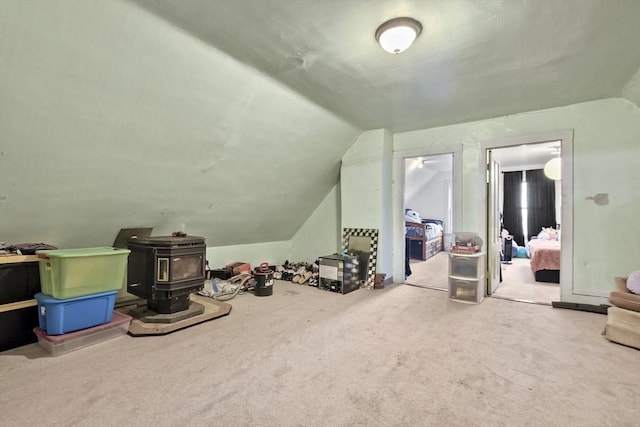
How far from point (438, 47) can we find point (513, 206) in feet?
25.9

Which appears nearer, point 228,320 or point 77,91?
point 77,91

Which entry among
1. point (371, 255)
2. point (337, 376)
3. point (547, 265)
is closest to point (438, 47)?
point (337, 376)

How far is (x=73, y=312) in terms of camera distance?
2.27 meters

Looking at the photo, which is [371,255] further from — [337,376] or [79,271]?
[79,271]

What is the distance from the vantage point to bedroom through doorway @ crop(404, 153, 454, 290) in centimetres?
525

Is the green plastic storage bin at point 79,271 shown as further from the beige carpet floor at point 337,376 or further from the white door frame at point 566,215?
the white door frame at point 566,215

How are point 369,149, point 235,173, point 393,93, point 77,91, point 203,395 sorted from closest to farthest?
point 203,395, point 77,91, point 393,93, point 235,173, point 369,149

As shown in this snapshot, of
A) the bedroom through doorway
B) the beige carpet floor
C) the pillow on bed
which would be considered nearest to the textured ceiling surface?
the pillow on bed

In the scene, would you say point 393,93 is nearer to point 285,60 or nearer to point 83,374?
point 285,60

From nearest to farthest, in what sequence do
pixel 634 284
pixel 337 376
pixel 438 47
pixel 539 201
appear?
pixel 337 376 → pixel 438 47 → pixel 634 284 → pixel 539 201

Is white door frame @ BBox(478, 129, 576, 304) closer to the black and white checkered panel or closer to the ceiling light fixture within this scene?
the black and white checkered panel

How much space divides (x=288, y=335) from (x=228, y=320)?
73cm

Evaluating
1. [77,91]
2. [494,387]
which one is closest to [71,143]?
[77,91]

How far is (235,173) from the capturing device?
11.6ft
